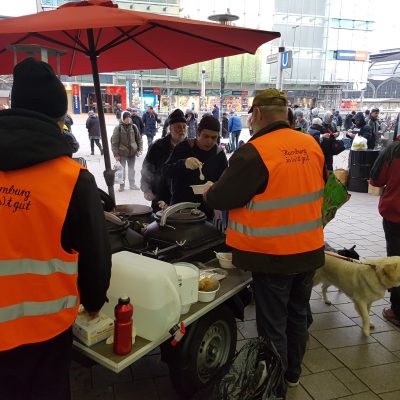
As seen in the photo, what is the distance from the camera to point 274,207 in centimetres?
209

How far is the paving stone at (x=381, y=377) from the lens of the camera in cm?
264

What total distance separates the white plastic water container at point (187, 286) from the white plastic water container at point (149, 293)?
81 mm

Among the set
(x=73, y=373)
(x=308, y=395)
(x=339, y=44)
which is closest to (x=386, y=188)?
(x=308, y=395)

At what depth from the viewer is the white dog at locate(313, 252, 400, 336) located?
3.08m

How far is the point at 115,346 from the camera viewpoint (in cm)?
168

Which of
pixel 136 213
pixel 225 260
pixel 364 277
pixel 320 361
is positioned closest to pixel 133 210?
pixel 136 213

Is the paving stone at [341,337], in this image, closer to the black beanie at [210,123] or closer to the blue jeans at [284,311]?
the blue jeans at [284,311]

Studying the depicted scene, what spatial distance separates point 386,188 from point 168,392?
2.50 metres

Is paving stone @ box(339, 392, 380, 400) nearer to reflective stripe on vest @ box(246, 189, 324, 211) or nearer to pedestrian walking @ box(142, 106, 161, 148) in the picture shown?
reflective stripe on vest @ box(246, 189, 324, 211)

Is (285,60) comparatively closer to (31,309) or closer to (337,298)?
(337,298)

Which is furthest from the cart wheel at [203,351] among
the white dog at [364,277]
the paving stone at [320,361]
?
the white dog at [364,277]

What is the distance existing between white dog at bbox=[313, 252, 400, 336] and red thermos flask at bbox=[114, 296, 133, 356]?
7.51ft

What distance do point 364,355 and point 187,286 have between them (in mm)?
1894

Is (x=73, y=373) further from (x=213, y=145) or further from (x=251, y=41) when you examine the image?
(x=251, y=41)
